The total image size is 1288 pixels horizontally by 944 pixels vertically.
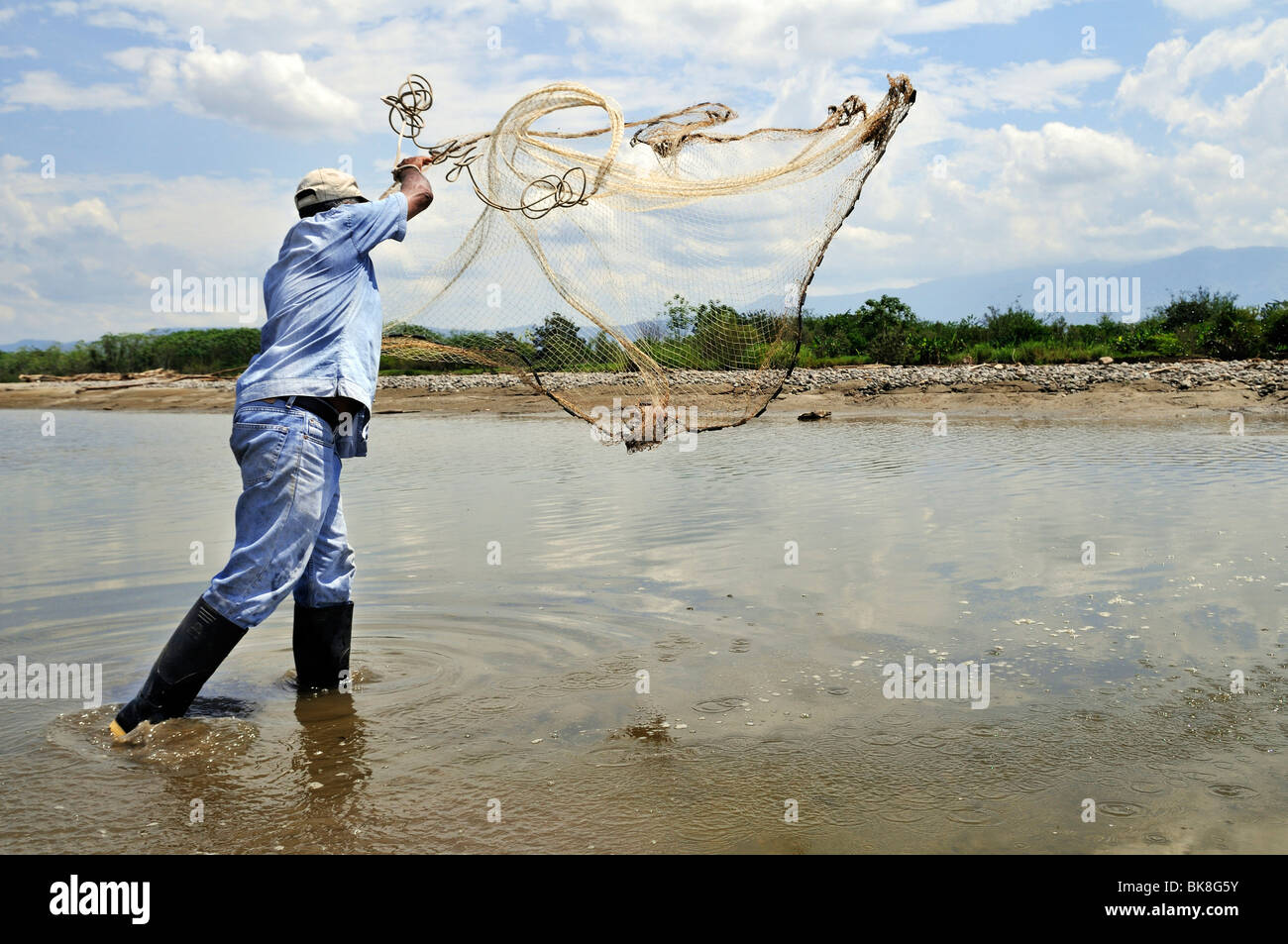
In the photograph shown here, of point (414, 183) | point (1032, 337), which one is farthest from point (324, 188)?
point (1032, 337)

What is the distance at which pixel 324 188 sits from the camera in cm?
393

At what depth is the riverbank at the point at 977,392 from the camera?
1848 centimetres

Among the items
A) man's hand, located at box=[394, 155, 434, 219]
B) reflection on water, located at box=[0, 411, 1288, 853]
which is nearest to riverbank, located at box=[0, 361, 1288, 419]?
reflection on water, located at box=[0, 411, 1288, 853]

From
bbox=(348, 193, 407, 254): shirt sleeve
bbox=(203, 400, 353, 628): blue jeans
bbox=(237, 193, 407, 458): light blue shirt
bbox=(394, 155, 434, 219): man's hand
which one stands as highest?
bbox=(394, 155, 434, 219): man's hand

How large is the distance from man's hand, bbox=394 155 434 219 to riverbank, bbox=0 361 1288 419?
37.5ft

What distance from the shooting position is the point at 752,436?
16141 millimetres

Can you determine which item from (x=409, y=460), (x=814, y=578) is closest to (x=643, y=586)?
(x=814, y=578)

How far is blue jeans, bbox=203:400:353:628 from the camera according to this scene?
3.57 metres

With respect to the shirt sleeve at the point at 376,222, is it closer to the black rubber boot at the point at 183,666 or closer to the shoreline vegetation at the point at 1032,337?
the black rubber boot at the point at 183,666

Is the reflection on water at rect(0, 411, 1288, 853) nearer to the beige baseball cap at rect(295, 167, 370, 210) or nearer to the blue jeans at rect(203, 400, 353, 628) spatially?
the blue jeans at rect(203, 400, 353, 628)

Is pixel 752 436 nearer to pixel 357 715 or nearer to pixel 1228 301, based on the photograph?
pixel 357 715

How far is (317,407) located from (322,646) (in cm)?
108
